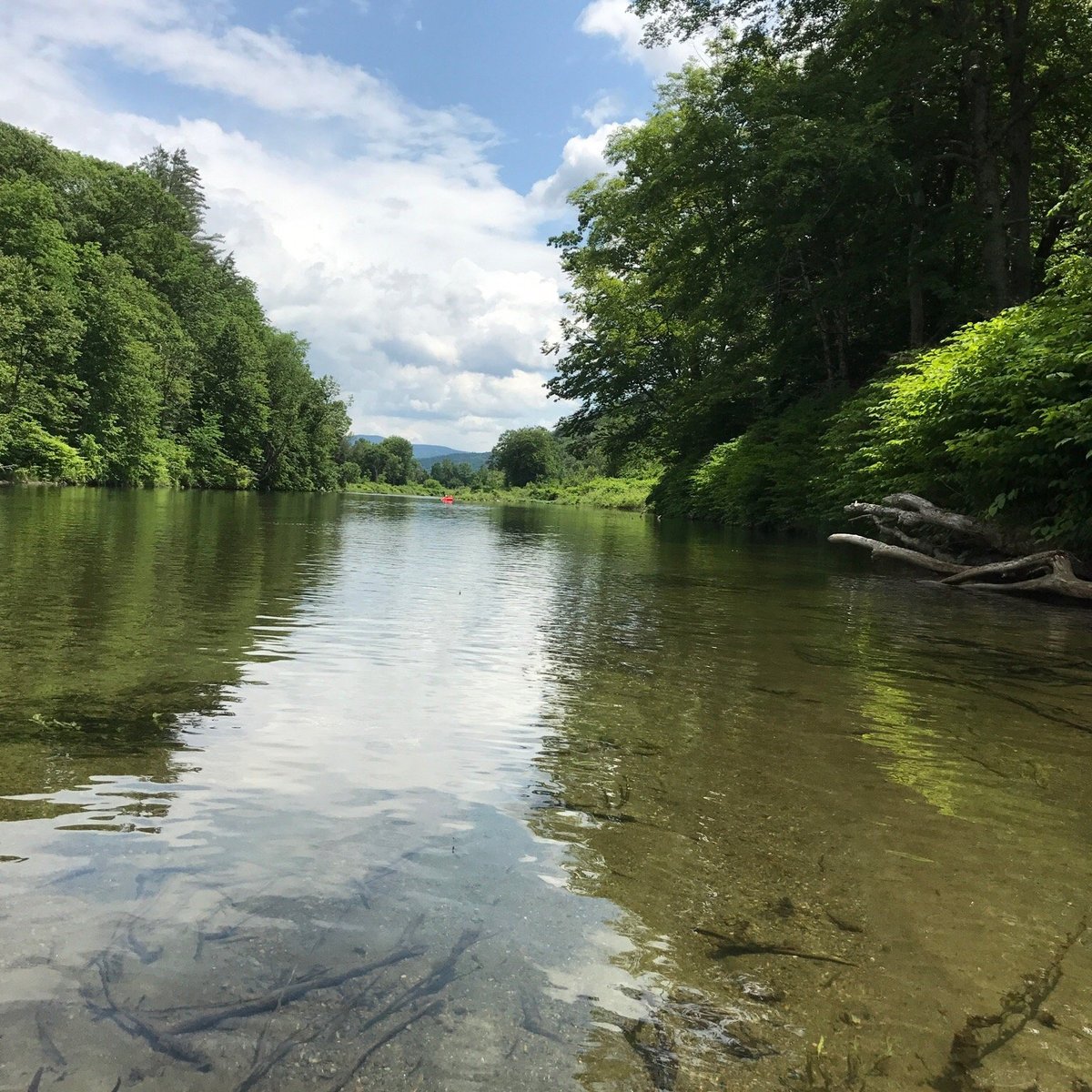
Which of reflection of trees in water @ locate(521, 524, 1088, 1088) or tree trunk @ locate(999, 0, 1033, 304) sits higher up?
tree trunk @ locate(999, 0, 1033, 304)

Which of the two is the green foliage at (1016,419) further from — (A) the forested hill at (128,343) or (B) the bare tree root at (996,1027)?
(A) the forested hill at (128,343)

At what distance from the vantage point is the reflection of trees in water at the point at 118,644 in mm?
3633

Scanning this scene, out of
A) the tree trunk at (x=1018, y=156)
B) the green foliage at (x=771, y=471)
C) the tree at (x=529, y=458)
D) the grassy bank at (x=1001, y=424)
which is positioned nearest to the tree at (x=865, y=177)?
the tree trunk at (x=1018, y=156)

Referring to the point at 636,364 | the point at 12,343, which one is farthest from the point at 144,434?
the point at 636,364

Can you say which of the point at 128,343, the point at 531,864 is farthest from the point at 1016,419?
the point at 128,343

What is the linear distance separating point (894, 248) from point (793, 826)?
22.6m

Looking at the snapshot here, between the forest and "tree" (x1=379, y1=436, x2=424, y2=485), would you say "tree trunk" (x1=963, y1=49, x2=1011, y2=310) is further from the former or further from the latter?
"tree" (x1=379, y1=436, x2=424, y2=485)

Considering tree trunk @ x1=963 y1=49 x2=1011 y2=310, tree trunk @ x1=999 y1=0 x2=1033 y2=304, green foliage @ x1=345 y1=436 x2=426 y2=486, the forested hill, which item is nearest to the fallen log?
tree trunk @ x1=963 y1=49 x2=1011 y2=310

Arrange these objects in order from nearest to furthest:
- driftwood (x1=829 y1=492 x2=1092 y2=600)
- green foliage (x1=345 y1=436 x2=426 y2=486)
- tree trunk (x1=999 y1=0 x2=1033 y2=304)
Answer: driftwood (x1=829 y1=492 x2=1092 y2=600)
tree trunk (x1=999 y1=0 x2=1033 y2=304)
green foliage (x1=345 y1=436 x2=426 y2=486)

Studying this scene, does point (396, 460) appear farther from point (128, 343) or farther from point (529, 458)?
point (128, 343)

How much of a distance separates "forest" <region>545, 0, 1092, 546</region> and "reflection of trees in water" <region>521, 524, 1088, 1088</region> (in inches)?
209

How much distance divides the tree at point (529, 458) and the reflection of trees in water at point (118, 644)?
14029cm

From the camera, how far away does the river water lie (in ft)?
6.27

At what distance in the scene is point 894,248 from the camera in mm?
22281
